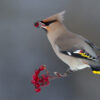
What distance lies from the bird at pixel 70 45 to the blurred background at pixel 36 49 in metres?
1.05

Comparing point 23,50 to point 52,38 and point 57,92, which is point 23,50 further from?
point 52,38

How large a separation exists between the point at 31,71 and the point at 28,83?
132 mm

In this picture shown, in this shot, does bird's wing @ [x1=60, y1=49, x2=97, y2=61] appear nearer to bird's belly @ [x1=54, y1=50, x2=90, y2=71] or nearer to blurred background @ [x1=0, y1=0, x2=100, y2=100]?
bird's belly @ [x1=54, y1=50, x2=90, y2=71]

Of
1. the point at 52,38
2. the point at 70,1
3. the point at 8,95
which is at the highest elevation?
the point at 70,1

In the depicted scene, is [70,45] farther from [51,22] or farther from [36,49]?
[36,49]

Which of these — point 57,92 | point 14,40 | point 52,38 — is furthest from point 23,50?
point 52,38

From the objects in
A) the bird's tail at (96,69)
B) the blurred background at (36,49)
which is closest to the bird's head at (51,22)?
the bird's tail at (96,69)

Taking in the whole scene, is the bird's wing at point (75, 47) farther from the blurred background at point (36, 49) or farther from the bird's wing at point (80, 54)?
the blurred background at point (36, 49)

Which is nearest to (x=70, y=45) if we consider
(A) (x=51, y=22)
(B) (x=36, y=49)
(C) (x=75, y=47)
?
(C) (x=75, y=47)

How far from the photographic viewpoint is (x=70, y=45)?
1847 mm

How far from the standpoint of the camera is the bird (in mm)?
1780

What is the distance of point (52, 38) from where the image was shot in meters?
1.92

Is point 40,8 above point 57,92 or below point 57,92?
above

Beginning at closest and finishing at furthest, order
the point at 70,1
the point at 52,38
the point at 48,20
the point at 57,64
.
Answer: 1. the point at 48,20
2. the point at 52,38
3. the point at 57,64
4. the point at 70,1
